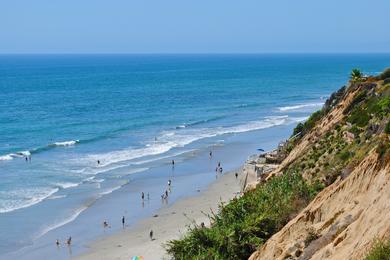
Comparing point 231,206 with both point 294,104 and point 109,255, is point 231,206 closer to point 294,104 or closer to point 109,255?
point 109,255

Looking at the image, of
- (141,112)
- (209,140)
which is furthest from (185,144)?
(141,112)

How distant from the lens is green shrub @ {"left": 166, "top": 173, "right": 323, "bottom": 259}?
19953 mm

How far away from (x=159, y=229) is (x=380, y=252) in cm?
2626

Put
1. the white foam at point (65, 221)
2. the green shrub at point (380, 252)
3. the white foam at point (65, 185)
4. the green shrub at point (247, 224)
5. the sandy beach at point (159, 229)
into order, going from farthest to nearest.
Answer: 1. the white foam at point (65, 185)
2. the white foam at point (65, 221)
3. the sandy beach at point (159, 229)
4. the green shrub at point (247, 224)
5. the green shrub at point (380, 252)

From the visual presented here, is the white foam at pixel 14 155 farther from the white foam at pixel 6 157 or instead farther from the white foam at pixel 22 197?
the white foam at pixel 22 197

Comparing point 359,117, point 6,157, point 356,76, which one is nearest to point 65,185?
point 6,157

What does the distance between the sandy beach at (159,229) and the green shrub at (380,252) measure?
52.7 feet

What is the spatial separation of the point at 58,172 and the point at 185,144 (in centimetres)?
1706

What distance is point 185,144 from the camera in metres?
64.8

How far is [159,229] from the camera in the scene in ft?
119

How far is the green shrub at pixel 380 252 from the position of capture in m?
10.8

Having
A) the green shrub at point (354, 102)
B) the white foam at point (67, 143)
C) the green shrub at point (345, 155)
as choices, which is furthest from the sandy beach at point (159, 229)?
the white foam at point (67, 143)

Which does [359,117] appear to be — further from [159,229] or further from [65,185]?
[65,185]

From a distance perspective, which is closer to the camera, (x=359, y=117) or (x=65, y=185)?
(x=359, y=117)
